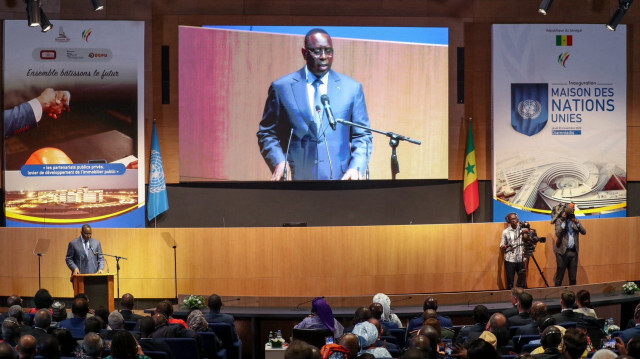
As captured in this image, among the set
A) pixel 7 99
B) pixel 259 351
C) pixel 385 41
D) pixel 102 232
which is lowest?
pixel 259 351

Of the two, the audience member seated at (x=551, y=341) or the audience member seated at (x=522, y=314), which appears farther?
the audience member seated at (x=522, y=314)

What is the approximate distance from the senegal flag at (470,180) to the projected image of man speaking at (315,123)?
1.73 meters

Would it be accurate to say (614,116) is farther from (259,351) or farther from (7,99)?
(7,99)

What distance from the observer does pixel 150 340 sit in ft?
21.1

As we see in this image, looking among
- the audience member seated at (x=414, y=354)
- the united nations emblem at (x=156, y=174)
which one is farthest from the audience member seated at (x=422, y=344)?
the united nations emblem at (x=156, y=174)

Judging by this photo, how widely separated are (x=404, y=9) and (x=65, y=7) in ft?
18.7

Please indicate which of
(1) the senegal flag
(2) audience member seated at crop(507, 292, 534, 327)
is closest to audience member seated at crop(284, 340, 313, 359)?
(2) audience member seated at crop(507, 292, 534, 327)

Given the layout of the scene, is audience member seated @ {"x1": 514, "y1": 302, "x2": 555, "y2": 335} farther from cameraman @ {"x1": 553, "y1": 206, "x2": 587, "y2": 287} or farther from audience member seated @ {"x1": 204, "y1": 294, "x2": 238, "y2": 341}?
cameraman @ {"x1": 553, "y1": 206, "x2": 587, "y2": 287}

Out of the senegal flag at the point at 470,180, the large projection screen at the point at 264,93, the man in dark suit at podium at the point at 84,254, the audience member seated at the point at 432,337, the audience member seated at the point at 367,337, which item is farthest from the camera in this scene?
the senegal flag at the point at 470,180

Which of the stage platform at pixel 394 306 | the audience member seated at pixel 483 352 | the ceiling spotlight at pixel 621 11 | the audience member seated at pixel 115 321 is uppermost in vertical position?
the ceiling spotlight at pixel 621 11

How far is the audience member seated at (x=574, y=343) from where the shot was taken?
5133mm

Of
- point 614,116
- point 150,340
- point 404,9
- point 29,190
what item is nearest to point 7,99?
point 29,190

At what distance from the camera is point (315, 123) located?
43.4ft

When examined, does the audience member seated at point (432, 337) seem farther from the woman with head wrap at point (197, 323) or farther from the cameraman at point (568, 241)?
the cameraman at point (568, 241)
